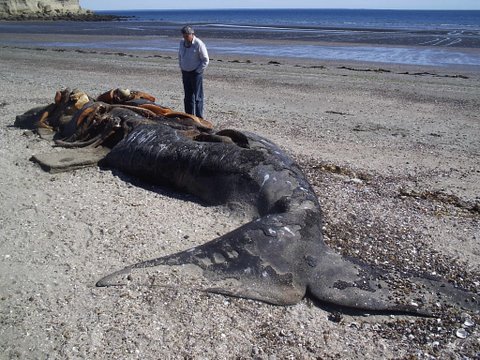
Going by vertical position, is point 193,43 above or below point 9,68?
above

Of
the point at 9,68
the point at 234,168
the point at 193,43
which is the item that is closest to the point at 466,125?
the point at 193,43

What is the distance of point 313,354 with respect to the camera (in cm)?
339

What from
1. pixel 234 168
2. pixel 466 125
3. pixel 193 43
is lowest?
pixel 466 125

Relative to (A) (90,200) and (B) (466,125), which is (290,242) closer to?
(A) (90,200)

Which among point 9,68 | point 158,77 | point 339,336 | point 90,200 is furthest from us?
point 9,68

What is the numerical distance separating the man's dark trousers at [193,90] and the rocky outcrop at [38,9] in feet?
238

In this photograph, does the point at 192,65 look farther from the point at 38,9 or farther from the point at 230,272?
the point at 38,9

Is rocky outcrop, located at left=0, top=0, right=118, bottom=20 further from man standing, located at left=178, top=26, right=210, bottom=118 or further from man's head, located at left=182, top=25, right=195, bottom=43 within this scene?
man's head, located at left=182, top=25, right=195, bottom=43

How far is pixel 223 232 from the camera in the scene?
488 centimetres

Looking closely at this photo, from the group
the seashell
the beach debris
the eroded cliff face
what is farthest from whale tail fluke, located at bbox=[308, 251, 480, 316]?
the eroded cliff face

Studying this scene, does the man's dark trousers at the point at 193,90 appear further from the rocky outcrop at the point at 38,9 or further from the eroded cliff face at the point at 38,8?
the eroded cliff face at the point at 38,8

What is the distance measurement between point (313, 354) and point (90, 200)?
3.31 metres

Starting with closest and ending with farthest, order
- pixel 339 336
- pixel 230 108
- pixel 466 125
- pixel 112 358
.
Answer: pixel 112 358
pixel 339 336
pixel 466 125
pixel 230 108

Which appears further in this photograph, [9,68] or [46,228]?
[9,68]
